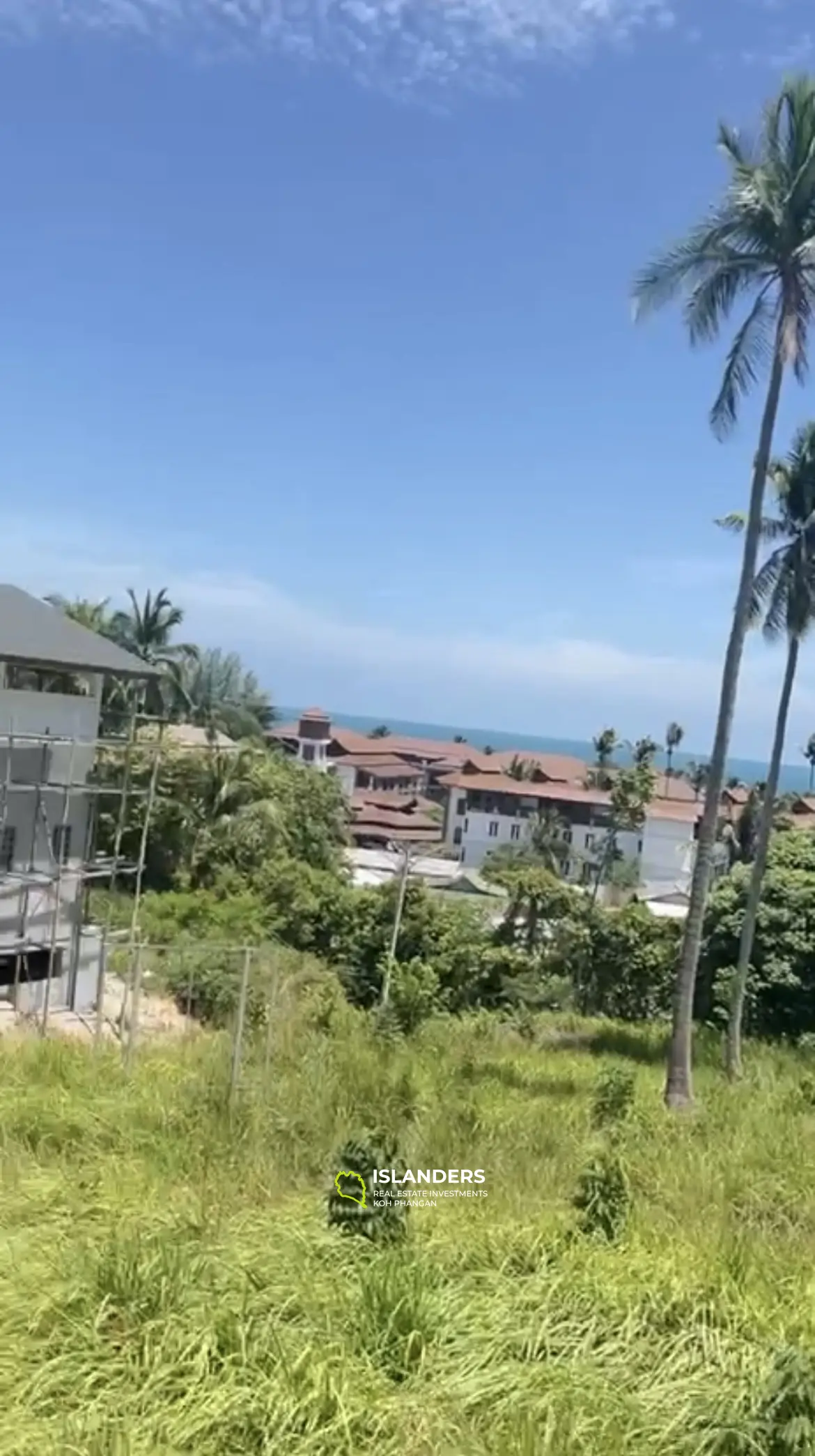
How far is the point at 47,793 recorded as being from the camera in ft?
56.8

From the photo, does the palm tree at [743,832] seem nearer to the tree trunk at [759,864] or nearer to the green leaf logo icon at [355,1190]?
the tree trunk at [759,864]

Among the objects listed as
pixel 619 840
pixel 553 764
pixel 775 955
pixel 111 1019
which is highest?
pixel 553 764

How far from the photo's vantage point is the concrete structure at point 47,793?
16.5 metres

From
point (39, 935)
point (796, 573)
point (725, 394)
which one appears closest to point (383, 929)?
point (39, 935)

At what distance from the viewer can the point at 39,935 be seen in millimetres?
17656

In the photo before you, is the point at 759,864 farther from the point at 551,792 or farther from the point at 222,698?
the point at 551,792

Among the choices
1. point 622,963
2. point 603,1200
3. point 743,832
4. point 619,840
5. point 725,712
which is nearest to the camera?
point 603,1200

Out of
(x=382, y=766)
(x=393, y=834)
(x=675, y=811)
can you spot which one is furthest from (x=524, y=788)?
(x=382, y=766)

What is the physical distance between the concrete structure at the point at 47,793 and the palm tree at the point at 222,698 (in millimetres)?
13513

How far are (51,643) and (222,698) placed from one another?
67.2ft

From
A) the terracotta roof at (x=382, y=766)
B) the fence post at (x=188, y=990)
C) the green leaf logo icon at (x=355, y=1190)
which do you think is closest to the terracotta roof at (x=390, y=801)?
the terracotta roof at (x=382, y=766)

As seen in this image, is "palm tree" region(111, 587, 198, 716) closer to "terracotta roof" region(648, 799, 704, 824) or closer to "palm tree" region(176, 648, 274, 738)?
"palm tree" region(176, 648, 274, 738)

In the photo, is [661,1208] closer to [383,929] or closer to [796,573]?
[796,573]

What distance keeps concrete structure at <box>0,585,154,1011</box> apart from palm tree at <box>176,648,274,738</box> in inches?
532
